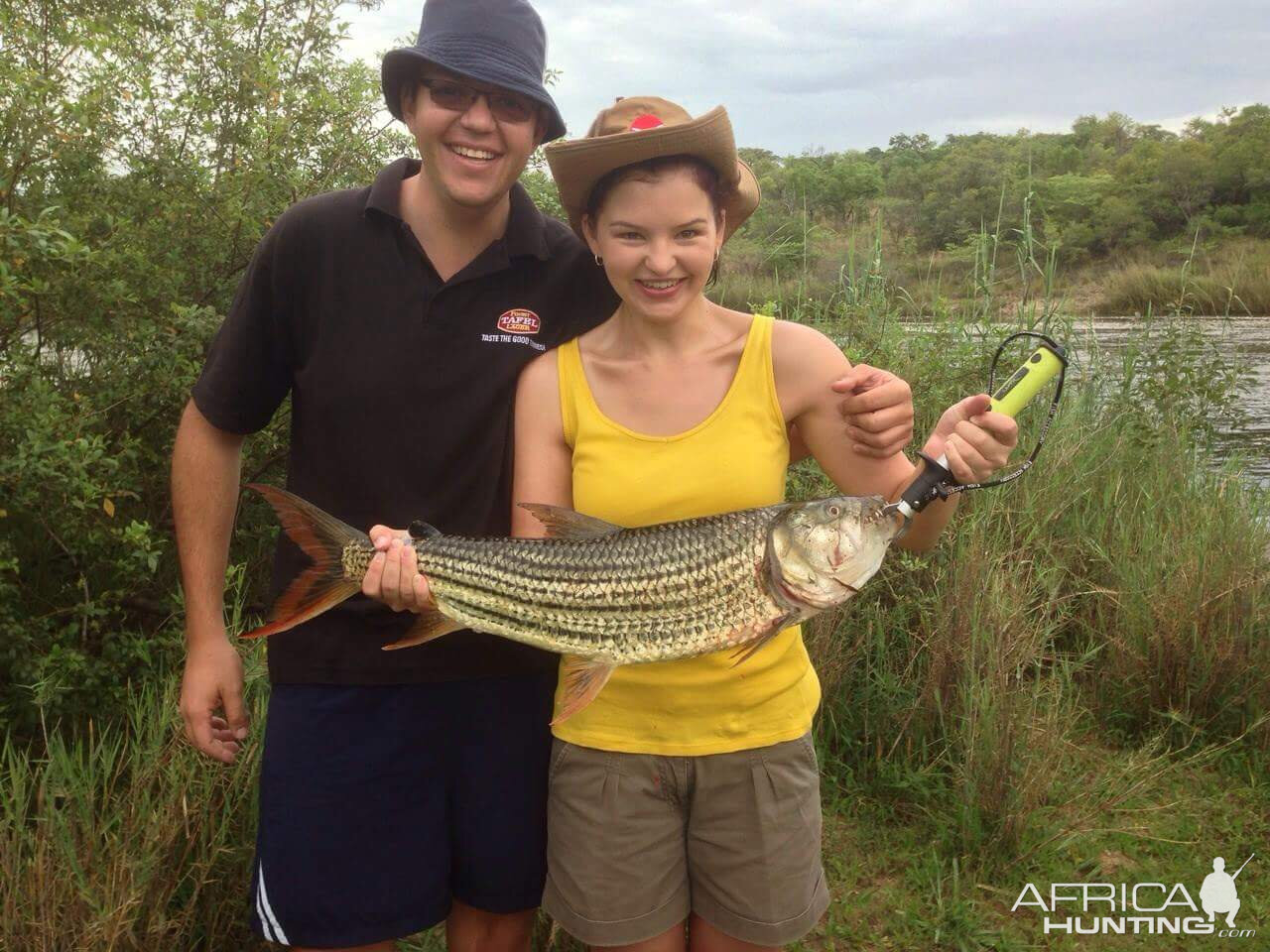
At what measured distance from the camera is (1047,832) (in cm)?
400

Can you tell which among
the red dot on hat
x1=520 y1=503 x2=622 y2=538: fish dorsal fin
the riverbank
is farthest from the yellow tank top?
the riverbank

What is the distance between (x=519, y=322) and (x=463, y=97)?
0.65 m

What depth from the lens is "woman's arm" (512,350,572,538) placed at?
267cm

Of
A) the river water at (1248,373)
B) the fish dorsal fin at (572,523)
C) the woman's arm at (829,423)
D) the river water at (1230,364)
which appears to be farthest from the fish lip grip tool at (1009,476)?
the river water at (1248,373)

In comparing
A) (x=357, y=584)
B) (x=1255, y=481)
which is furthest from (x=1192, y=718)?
(x=357, y=584)

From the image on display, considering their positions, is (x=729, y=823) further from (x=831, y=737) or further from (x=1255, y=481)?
(x=1255, y=481)

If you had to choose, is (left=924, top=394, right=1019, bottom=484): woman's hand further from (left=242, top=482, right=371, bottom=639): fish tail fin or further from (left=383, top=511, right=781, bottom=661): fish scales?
(left=242, top=482, right=371, bottom=639): fish tail fin

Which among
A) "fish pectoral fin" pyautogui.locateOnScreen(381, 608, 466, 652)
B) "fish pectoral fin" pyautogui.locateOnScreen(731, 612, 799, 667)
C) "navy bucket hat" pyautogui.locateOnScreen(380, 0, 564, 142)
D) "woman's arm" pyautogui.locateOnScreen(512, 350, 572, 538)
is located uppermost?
"navy bucket hat" pyautogui.locateOnScreen(380, 0, 564, 142)

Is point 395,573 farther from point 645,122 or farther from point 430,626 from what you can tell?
point 645,122

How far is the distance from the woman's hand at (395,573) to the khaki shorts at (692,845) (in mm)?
629

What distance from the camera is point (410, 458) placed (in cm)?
273

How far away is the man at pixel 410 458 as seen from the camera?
271 centimetres

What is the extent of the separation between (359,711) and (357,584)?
1.39 feet

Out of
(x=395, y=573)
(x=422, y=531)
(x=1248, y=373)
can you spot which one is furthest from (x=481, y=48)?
(x=1248, y=373)
